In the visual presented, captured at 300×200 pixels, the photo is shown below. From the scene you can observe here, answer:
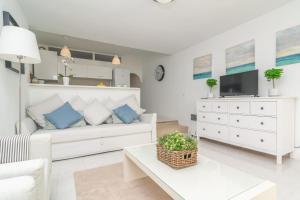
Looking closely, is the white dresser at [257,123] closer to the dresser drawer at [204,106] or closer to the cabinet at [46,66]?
the dresser drawer at [204,106]

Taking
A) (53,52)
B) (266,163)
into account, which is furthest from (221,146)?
(53,52)

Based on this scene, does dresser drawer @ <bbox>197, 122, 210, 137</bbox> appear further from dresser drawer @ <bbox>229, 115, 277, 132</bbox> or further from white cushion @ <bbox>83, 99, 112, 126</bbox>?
white cushion @ <bbox>83, 99, 112, 126</bbox>

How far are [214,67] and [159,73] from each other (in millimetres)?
2329

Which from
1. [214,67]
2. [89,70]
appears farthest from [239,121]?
[89,70]

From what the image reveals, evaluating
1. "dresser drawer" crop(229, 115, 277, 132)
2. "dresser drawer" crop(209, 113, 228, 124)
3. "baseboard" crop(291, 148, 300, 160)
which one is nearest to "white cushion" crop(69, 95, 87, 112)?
"dresser drawer" crop(209, 113, 228, 124)

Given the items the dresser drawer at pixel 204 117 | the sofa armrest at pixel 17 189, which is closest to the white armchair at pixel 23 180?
the sofa armrest at pixel 17 189

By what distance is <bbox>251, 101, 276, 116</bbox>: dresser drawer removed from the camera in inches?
88.6

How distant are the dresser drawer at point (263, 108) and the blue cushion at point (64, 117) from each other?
288cm

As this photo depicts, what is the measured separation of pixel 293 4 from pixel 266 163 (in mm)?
2371

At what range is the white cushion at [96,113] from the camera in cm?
296

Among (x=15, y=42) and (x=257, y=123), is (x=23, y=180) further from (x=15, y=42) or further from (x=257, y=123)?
(x=257, y=123)

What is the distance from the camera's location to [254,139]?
2.45 m

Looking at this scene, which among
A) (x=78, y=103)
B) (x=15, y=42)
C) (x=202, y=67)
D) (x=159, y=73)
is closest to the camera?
(x=15, y=42)

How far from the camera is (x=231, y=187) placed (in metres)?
1.02
